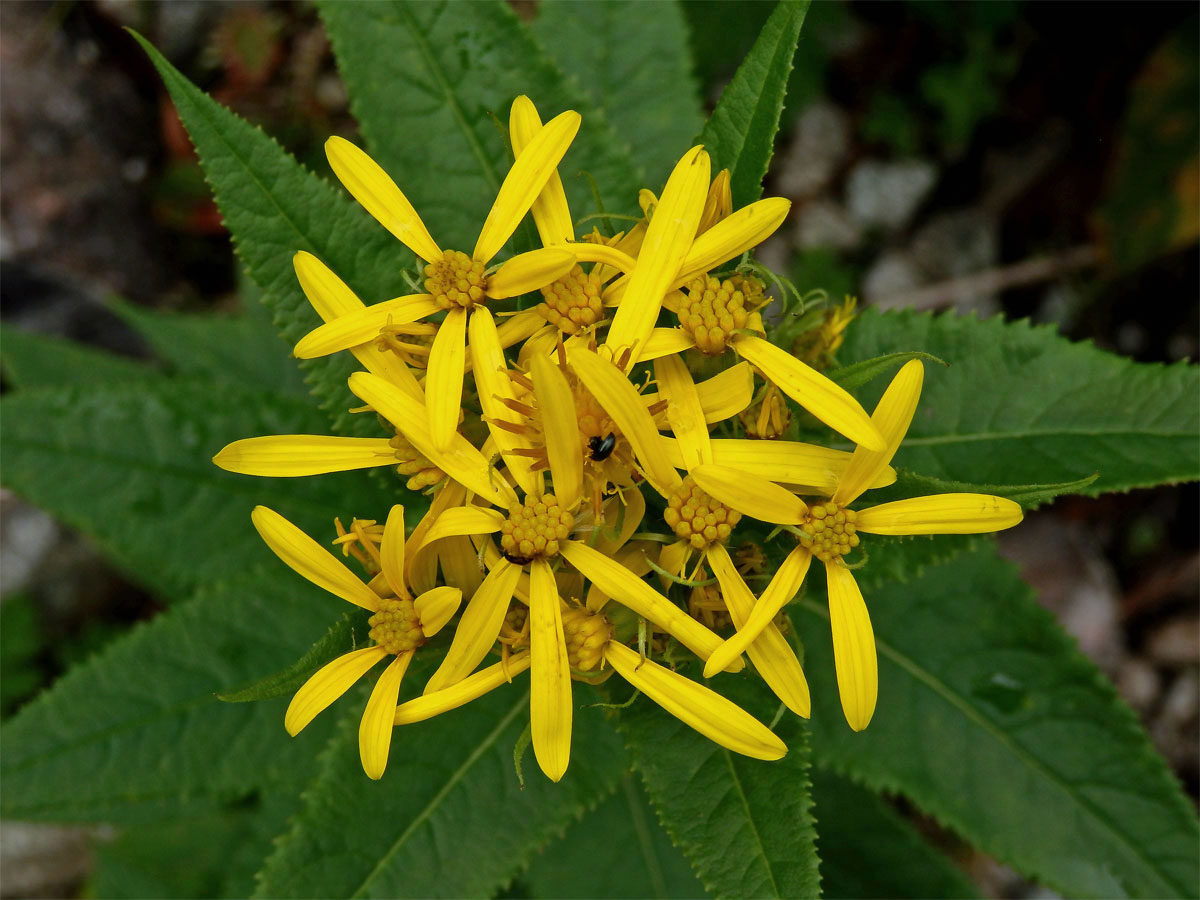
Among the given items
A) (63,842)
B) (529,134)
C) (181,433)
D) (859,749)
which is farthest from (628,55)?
(63,842)

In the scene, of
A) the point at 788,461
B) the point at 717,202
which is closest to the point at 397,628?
the point at 788,461

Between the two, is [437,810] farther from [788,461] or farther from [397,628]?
[788,461]

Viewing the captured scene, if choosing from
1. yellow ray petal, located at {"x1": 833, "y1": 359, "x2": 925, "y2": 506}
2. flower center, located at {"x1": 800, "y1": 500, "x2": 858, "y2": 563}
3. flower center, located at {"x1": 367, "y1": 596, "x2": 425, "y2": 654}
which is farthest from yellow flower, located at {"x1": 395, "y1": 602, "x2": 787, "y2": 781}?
yellow ray petal, located at {"x1": 833, "y1": 359, "x2": 925, "y2": 506}

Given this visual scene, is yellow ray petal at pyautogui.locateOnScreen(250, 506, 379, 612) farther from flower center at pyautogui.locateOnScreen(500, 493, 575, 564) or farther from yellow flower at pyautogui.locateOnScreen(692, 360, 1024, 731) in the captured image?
yellow flower at pyautogui.locateOnScreen(692, 360, 1024, 731)

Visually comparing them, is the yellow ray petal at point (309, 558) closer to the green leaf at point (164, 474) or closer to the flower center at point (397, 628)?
the flower center at point (397, 628)

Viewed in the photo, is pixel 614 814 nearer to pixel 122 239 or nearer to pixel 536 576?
pixel 536 576

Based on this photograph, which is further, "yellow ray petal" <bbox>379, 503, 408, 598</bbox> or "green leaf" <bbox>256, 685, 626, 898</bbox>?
"green leaf" <bbox>256, 685, 626, 898</bbox>
